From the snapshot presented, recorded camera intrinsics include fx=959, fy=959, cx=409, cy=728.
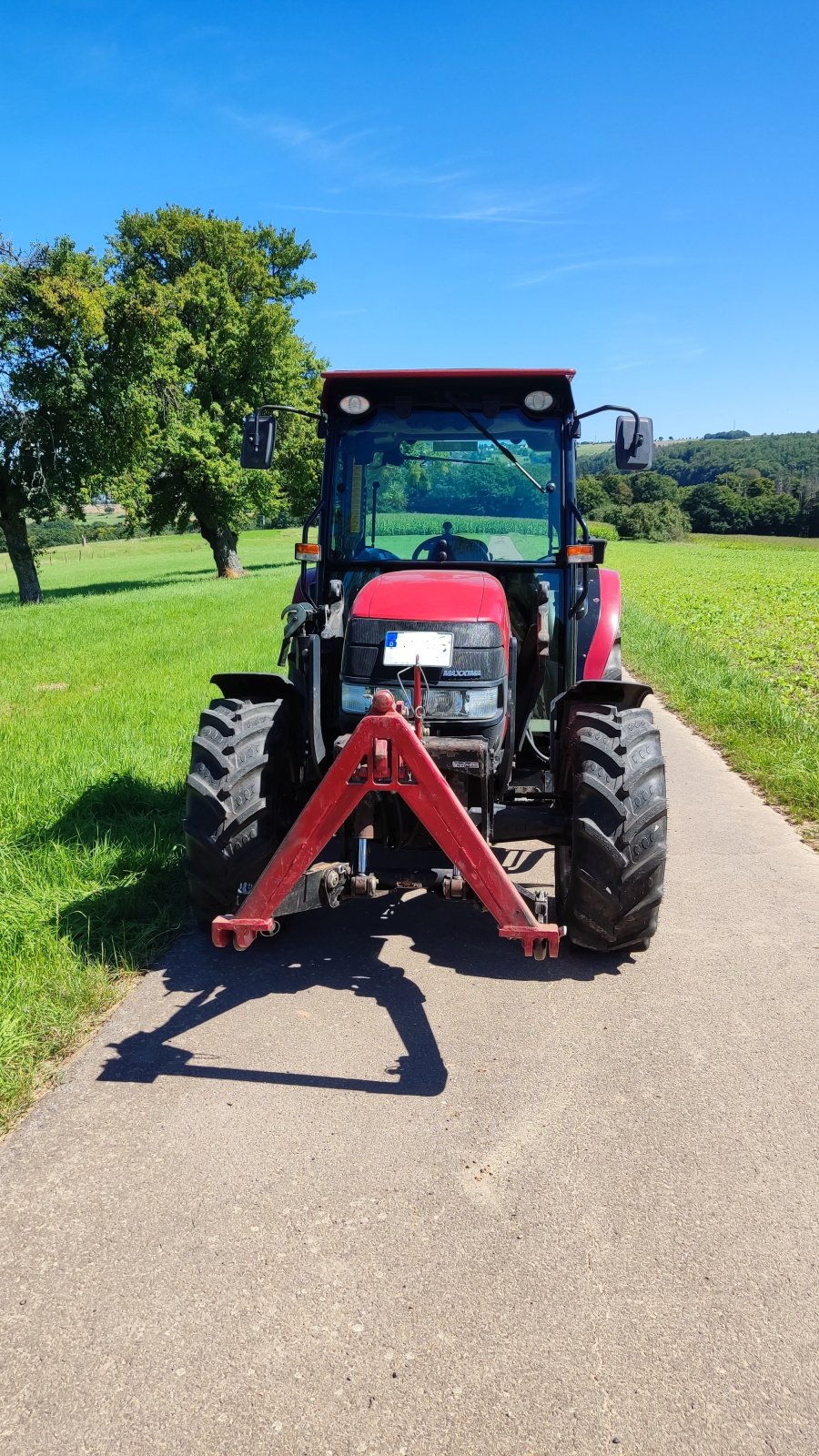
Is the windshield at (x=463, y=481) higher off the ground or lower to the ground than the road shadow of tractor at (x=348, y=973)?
higher

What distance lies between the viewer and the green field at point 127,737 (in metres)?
3.93

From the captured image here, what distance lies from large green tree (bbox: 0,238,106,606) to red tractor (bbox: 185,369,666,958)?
19212mm

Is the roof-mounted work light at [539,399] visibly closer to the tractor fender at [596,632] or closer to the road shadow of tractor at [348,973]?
the tractor fender at [596,632]

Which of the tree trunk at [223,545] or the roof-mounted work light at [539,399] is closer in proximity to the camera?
the roof-mounted work light at [539,399]

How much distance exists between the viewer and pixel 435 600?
13.2 feet

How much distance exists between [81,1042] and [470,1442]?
2.02m

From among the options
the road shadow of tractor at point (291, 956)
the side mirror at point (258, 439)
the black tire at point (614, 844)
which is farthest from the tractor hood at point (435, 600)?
the road shadow of tractor at point (291, 956)

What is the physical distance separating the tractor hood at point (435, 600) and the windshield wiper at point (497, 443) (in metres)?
0.75

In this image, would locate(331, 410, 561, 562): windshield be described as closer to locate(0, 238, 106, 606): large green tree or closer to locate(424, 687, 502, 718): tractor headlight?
locate(424, 687, 502, 718): tractor headlight

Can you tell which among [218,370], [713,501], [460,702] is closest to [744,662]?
[460,702]

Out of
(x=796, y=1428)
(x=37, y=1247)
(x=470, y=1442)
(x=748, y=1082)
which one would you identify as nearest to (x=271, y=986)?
(x=37, y=1247)

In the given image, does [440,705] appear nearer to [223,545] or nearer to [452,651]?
Answer: [452,651]

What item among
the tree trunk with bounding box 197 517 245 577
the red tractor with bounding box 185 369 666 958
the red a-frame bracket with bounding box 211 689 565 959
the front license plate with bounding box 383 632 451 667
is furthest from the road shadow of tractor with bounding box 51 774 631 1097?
the tree trunk with bounding box 197 517 245 577

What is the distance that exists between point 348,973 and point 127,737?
4500 millimetres
